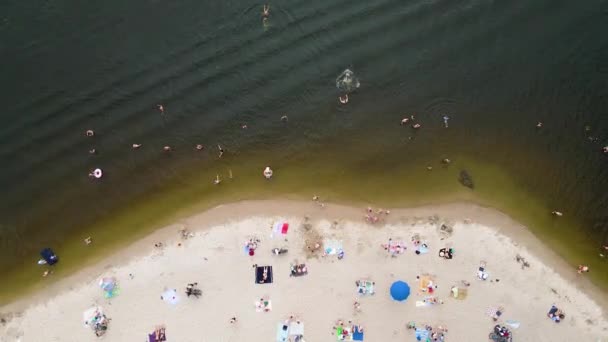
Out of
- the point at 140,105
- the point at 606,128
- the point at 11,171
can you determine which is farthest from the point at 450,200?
the point at 11,171

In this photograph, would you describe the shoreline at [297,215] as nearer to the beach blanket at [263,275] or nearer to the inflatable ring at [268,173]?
the inflatable ring at [268,173]

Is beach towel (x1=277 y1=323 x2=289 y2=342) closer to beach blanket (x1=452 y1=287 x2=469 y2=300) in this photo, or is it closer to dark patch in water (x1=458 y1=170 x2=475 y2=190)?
beach blanket (x1=452 y1=287 x2=469 y2=300)

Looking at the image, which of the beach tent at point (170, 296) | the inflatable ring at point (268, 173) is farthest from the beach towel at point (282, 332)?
the inflatable ring at point (268, 173)

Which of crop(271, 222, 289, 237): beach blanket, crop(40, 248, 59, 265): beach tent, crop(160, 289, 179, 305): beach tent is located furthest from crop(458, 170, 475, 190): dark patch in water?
crop(40, 248, 59, 265): beach tent

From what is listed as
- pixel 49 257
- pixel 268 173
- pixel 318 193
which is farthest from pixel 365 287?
pixel 49 257

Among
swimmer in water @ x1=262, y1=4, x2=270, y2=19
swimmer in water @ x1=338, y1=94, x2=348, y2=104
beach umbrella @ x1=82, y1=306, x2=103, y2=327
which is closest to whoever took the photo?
beach umbrella @ x1=82, y1=306, x2=103, y2=327

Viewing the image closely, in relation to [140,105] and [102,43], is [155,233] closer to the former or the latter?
[140,105]
